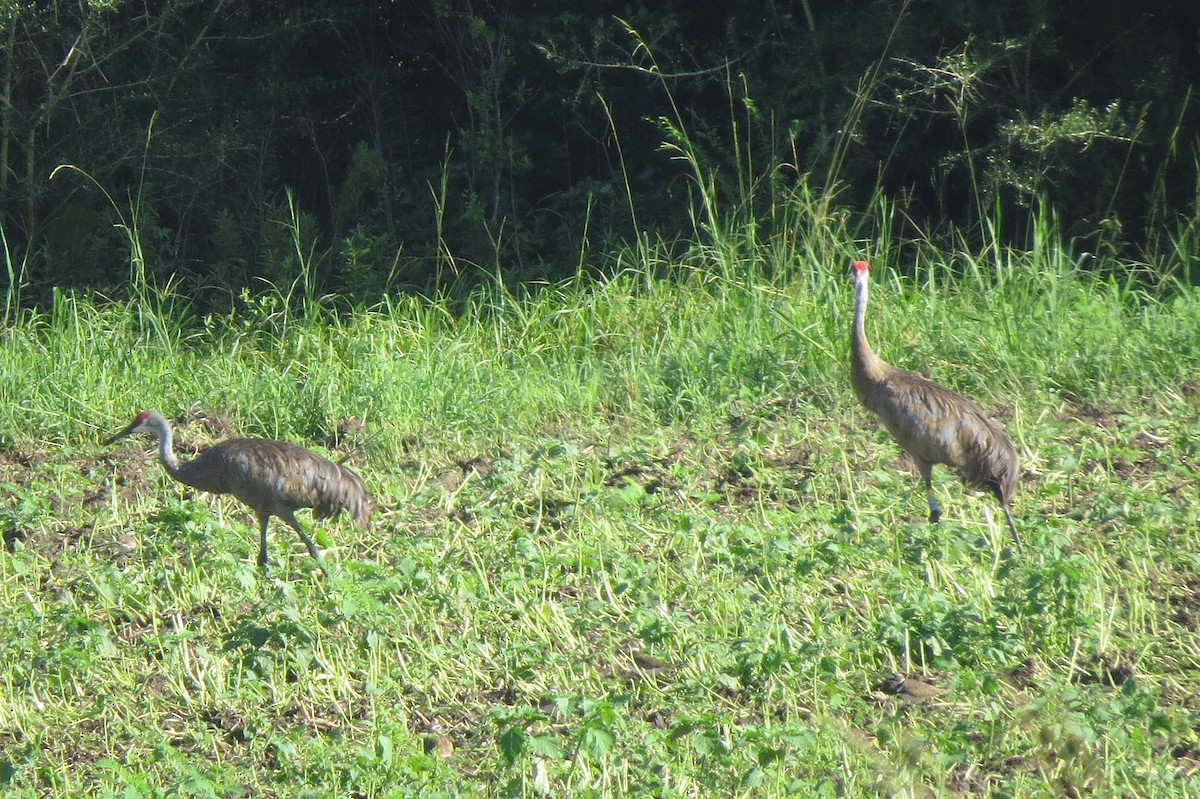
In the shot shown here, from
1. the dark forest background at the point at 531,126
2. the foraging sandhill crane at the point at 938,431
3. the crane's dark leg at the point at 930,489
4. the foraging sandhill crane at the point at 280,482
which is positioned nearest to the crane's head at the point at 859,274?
the foraging sandhill crane at the point at 938,431

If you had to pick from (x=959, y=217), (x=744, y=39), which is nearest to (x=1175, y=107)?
(x=959, y=217)

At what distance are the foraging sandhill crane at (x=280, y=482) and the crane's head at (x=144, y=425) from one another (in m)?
0.59

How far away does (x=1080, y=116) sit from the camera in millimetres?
9281

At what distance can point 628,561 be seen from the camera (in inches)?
225

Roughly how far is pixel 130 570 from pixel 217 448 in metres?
0.67

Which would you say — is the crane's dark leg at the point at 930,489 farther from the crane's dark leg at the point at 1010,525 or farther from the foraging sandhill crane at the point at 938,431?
the crane's dark leg at the point at 1010,525

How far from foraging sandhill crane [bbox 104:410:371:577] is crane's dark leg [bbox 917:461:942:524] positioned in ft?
7.92

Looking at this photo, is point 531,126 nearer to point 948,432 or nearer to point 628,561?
point 948,432

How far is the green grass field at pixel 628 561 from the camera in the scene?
4.44 meters

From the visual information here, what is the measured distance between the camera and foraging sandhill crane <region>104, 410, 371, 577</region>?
19.9 feet

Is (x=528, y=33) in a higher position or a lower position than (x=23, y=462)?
higher

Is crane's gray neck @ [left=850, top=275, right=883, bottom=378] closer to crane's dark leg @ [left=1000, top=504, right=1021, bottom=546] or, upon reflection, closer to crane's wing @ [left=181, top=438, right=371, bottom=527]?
crane's dark leg @ [left=1000, top=504, right=1021, bottom=546]

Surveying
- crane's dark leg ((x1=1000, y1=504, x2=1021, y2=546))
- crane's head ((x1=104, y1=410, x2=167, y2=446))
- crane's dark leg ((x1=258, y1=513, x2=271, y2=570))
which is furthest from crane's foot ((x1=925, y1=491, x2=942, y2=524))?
crane's head ((x1=104, y1=410, x2=167, y2=446))

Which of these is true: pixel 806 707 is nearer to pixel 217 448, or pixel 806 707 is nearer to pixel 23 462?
pixel 217 448
